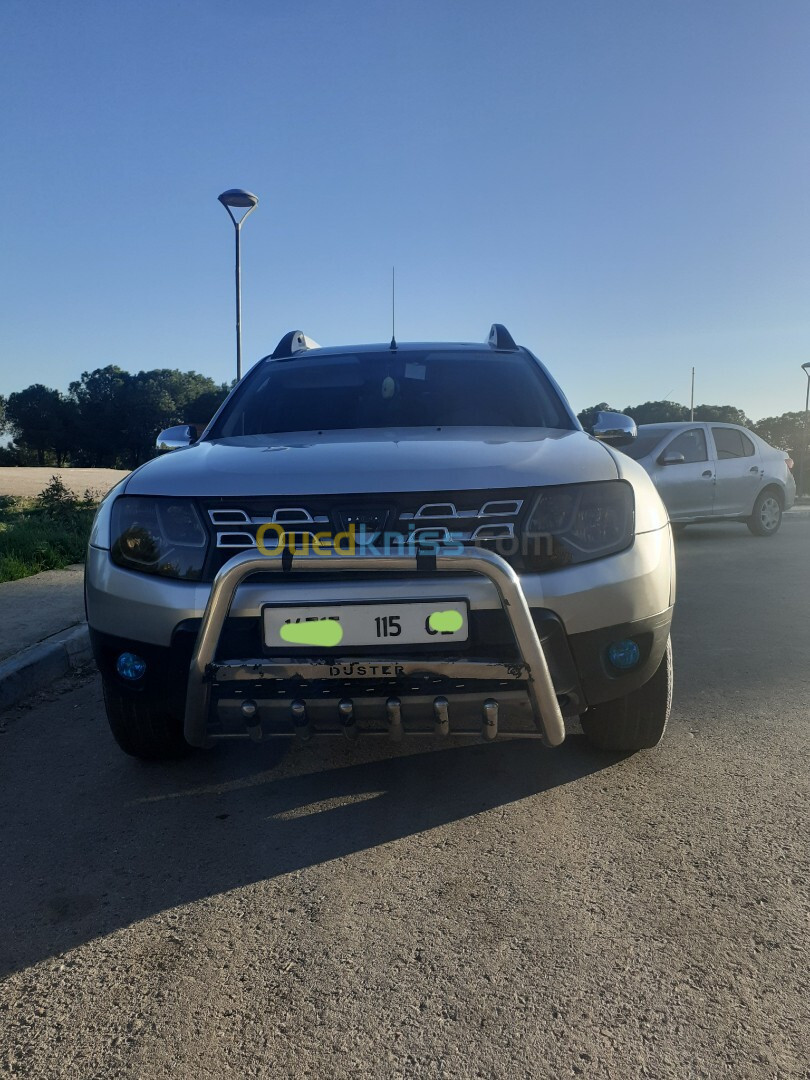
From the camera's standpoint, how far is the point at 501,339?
15.5 ft

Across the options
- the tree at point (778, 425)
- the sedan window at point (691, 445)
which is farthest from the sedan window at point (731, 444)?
the tree at point (778, 425)

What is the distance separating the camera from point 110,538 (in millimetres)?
2902

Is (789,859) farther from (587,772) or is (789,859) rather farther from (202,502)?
(202,502)

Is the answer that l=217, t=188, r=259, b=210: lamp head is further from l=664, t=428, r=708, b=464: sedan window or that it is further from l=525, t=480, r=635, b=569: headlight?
l=525, t=480, r=635, b=569: headlight

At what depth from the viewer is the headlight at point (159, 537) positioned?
8.94 ft

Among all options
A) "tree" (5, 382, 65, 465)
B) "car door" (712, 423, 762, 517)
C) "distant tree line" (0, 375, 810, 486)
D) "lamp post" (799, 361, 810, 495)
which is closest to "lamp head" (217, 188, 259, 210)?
"car door" (712, 423, 762, 517)

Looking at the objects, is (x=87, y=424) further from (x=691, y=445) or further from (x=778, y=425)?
(x=691, y=445)

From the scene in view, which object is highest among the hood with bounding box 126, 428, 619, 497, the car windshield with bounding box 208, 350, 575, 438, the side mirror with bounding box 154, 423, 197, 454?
the car windshield with bounding box 208, 350, 575, 438

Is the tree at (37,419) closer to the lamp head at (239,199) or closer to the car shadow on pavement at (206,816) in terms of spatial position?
the lamp head at (239,199)

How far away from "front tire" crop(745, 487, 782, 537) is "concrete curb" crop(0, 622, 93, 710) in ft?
31.3

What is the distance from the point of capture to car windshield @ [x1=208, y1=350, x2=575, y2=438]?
3867 mm

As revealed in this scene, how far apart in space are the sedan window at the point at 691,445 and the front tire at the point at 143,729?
912 centimetres

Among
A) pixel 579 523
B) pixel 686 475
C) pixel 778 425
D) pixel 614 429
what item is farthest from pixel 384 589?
pixel 778 425

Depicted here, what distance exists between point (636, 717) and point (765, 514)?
393 inches
